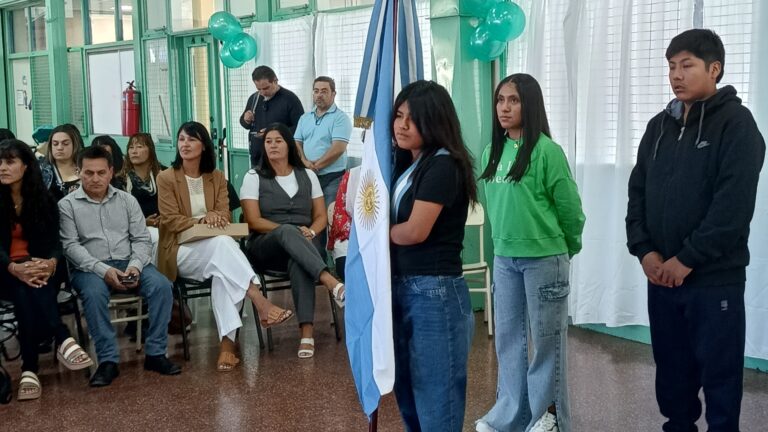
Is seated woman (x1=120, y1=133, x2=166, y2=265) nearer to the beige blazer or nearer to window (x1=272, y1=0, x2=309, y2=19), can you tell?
the beige blazer

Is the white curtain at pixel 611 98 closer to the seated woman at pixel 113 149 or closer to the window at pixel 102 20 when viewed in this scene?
the seated woman at pixel 113 149

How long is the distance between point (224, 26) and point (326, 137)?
157cm

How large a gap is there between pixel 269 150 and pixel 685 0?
97.0 inches

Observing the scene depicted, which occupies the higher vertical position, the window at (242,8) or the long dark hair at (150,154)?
the window at (242,8)

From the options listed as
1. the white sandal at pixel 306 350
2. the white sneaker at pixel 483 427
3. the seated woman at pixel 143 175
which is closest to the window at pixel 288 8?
the seated woman at pixel 143 175

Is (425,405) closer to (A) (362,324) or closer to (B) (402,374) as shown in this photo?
(B) (402,374)

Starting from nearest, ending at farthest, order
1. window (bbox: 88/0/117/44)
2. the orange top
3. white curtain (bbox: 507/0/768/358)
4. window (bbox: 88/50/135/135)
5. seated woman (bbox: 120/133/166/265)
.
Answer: white curtain (bbox: 507/0/768/358) < the orange top < seated woman (bbox: 120/133/166/265) < window (bbox: 88/50/135/135) < window (bbox: 88/0/117/44)

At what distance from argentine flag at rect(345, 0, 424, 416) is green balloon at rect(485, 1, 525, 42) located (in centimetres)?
253

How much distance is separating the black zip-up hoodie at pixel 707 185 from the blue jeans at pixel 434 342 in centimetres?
82

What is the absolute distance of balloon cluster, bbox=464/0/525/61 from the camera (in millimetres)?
5359

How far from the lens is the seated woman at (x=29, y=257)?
446 centimetres

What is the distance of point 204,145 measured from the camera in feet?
17.4

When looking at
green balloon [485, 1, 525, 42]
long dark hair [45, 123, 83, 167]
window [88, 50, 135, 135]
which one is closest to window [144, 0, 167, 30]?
window [88, 50, 135, 135]

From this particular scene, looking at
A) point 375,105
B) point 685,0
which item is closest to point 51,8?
point 685,0
